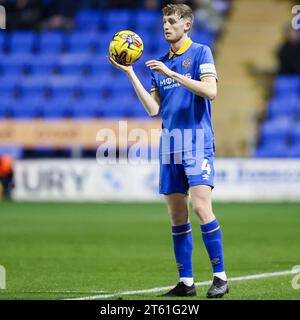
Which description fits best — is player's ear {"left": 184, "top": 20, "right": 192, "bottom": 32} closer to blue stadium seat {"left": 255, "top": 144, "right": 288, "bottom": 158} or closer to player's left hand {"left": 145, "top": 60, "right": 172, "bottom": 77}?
player's left hand {"left": 145, "top": 60, "right": 172, "bottom": 77}

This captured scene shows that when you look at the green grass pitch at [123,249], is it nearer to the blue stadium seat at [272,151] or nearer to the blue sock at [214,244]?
the blue sock at [214,244]

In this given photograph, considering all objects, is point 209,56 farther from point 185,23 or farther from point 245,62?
point 245,62

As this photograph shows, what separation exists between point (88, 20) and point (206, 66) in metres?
21.1

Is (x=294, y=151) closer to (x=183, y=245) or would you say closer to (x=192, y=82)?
(x=183, y=245)

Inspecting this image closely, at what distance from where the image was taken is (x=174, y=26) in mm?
7809

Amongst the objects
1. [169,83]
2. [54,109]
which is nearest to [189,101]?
[169,83]

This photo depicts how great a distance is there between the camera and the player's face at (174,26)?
7.78 m

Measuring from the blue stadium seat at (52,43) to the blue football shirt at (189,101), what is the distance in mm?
20220

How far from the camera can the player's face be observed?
7.78 meters

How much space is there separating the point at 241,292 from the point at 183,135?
1.42 meters

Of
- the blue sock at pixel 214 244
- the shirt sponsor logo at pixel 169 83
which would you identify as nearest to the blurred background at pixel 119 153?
the blue sock at pixel 214 244

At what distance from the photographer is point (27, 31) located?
28.7 metres
